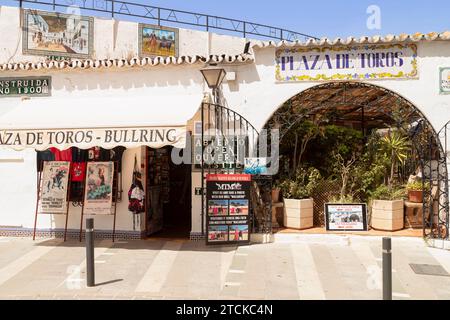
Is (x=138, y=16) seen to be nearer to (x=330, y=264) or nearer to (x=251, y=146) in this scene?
(x=251, y=146)

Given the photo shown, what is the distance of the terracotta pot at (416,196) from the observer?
982cm

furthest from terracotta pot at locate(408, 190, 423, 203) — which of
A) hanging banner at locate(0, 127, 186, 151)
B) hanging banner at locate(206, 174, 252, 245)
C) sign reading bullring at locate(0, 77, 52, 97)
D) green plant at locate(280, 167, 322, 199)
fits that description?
sign reading bullring at locate(0, 77, 52, 97)

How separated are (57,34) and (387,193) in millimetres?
15801

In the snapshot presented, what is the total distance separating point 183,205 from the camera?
12656mm

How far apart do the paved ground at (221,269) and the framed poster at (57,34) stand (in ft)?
37.1

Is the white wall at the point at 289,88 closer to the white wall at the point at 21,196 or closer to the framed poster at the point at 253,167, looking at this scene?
the framed poster at the point at 253,167

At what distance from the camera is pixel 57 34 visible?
60.2 feet

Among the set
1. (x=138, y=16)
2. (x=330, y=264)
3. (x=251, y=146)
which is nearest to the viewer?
(x=330, y=264)

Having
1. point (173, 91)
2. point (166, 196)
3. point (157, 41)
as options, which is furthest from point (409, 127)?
point (157, 41)

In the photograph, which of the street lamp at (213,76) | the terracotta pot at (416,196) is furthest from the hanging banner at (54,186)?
the terracotta pot at (416,196)

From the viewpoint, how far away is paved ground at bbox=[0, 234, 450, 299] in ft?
20.1
